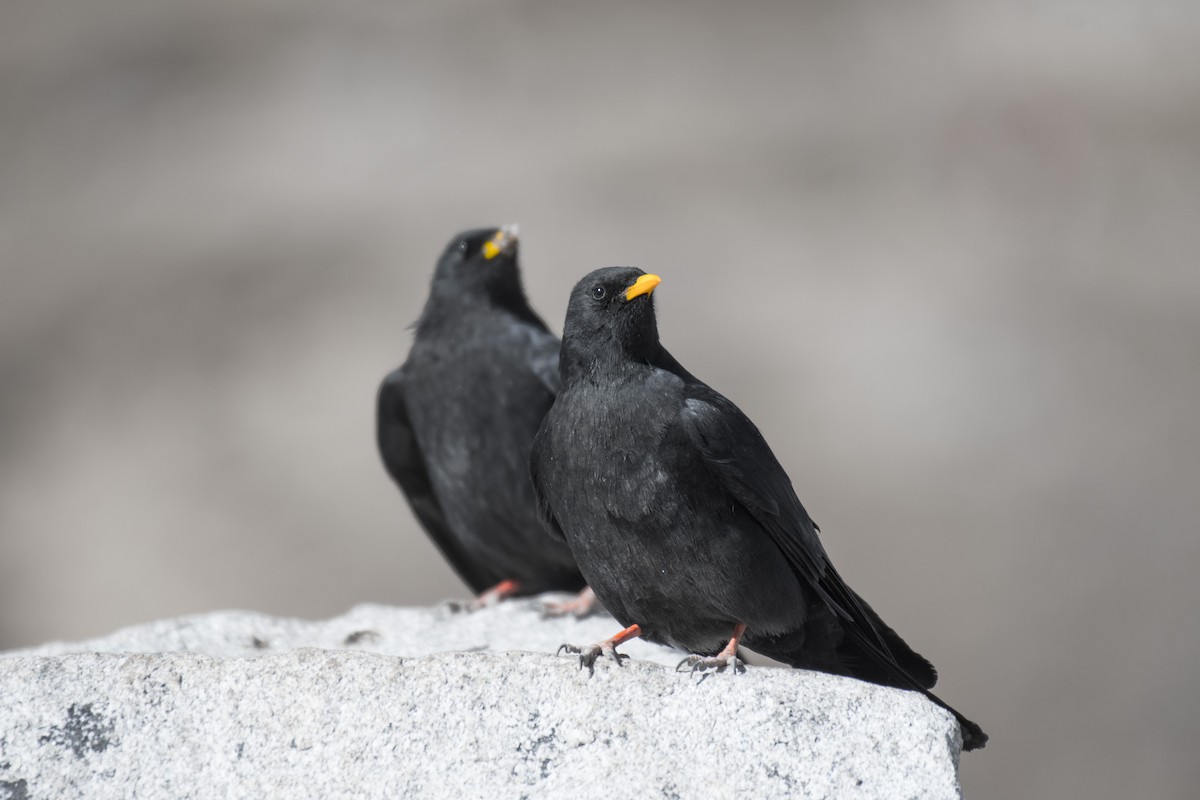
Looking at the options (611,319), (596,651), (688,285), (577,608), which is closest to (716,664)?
(596,651)

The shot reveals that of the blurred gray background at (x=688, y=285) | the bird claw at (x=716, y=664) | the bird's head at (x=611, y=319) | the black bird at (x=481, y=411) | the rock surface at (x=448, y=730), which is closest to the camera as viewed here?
the rock surface at (x=448, y=730)

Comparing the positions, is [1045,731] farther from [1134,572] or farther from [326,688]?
[326,688]

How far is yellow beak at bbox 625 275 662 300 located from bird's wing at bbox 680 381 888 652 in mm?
392

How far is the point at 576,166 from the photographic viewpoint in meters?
17.5

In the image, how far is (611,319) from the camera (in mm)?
4910

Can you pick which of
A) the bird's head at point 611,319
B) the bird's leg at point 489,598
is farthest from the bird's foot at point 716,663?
the bird's leg at point 489,598

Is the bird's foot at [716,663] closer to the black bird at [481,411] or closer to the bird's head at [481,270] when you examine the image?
the black bird at [481,411]

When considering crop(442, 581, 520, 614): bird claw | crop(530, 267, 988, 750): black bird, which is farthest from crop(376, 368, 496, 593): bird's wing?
crop(530, 267, 988, 750): black bird

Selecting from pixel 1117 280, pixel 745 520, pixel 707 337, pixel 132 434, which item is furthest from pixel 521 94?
pixel 745 520

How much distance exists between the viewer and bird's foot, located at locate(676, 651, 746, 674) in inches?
167

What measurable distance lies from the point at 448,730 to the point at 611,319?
5.35ft

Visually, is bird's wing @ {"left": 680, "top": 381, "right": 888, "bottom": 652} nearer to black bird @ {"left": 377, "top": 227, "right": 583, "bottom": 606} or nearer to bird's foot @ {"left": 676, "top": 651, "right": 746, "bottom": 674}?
bird's foot @ {"left": 676, "top": 651, "right": 746, "bottom": 674}

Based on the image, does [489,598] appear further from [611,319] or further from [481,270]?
[611,319]

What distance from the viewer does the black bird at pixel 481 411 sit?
7.28 m
